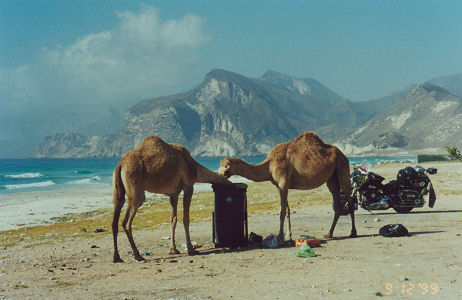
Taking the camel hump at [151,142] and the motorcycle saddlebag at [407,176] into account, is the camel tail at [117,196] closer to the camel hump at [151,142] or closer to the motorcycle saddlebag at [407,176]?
the camel hump at [151,142]

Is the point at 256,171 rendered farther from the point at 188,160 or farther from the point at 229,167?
the point at 188,160

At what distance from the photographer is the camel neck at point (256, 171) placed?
12555mm

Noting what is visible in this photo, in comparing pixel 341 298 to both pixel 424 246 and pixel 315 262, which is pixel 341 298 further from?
pixel 424 246

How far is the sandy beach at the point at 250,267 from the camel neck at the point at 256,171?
1.94 m

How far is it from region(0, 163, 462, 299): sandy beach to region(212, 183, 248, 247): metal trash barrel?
1.22ft

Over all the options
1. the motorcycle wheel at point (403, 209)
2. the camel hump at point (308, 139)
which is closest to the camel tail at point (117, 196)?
the camel hump at point (308, 139)

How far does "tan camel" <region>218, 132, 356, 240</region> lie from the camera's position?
12.5 metres

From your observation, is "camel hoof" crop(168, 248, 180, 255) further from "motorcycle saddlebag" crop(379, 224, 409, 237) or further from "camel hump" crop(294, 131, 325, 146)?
"motorcycle saddlebag" crop(379, 224, 409, 237)

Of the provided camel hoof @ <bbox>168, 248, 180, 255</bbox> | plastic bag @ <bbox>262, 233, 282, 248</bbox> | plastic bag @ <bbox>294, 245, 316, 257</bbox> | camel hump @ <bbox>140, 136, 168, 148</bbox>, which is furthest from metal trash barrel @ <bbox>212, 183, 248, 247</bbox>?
plastic bag @ <bbox>294, 245, 316, 257</bbox>

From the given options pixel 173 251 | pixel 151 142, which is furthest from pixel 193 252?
pixel 151 142

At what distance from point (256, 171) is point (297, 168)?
3.82 ft

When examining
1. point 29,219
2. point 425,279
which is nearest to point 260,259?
point 425,279

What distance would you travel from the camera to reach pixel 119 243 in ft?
44.7

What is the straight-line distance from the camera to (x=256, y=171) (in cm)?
1266
